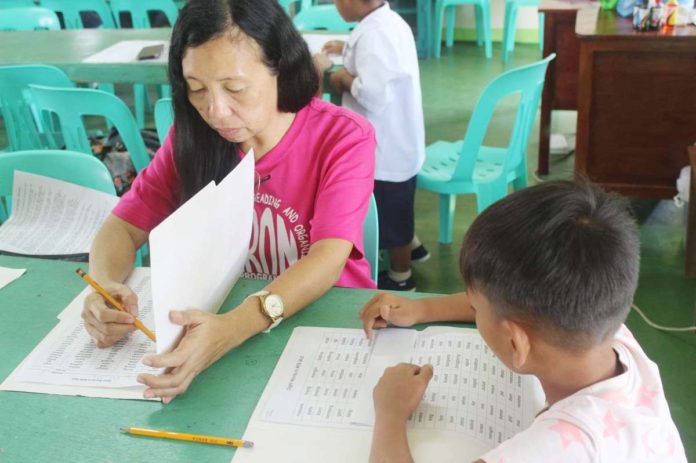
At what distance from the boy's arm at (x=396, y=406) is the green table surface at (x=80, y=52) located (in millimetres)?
2049

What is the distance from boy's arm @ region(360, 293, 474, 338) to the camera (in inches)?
44.2

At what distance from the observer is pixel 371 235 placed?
152 centimetres

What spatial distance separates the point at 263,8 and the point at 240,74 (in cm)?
13

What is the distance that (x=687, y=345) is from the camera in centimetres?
223

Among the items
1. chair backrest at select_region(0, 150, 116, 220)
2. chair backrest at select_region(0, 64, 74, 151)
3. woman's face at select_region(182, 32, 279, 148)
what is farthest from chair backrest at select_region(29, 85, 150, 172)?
woman's face at select_region(182, 32, 279, 148)

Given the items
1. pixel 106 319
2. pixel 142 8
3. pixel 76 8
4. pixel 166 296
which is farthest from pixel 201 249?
pixel 76 8

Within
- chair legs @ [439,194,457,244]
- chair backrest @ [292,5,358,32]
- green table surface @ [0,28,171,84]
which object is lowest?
chair legs @ [439,194,457,244]

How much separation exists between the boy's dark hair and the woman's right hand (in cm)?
Result: 58

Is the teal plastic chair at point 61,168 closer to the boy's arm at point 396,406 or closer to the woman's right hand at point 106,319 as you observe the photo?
the woman's right hand at point 106,319

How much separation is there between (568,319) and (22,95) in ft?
7.96

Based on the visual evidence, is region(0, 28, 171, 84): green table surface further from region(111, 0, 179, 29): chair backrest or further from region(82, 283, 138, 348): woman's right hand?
region(82, 283, 138, 348): woman's right hand

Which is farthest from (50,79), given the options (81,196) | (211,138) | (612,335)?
(612,335)

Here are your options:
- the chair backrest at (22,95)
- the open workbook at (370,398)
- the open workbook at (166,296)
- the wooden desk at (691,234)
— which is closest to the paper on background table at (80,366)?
the open workbook at (166,296)

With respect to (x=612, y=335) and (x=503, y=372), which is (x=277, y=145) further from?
(x=612, y=335)
